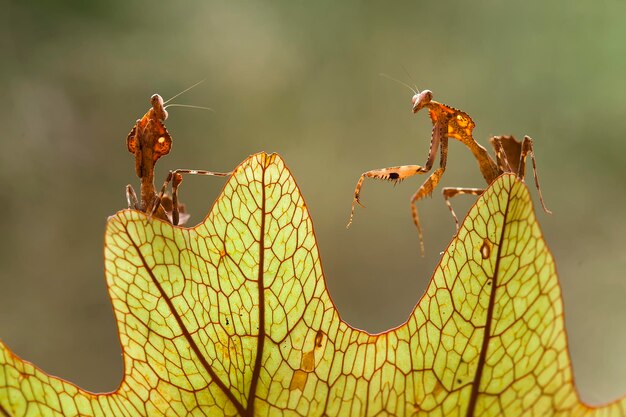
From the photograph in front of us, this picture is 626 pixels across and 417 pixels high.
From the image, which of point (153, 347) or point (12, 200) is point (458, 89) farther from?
point (153, 347)

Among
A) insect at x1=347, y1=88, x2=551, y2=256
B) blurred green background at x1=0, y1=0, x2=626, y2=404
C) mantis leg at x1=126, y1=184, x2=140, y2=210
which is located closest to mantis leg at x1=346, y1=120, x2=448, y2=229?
insect at x1=347, y1=88, x2=551, y2=256

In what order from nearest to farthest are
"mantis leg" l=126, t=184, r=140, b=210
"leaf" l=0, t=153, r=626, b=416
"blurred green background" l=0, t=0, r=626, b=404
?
"leaf" l=0, t=153, r=626, b=416 < "mantis leg" l=126, t=184, r=140, b=210 < "blurred green background" l=0, t=0, r=626, b=404

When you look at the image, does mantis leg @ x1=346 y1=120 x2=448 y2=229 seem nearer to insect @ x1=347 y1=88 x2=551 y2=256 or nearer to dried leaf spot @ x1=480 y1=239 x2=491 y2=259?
insect @ x1=347 y1=88 x2=551 y2=256

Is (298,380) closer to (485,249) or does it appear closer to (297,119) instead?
(485,249)

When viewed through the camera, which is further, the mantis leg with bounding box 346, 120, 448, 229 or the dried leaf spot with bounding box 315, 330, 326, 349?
the mantis leg with bounding box 346, 120, 448, 229

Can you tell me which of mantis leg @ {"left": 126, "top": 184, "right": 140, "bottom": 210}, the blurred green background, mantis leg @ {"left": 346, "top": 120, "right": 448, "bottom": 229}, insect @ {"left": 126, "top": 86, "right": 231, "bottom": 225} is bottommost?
insect @ {"left": 126, "top": 86, "right": 231, "bottom": 225}

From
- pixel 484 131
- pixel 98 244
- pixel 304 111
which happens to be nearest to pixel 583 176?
pixel 484 131

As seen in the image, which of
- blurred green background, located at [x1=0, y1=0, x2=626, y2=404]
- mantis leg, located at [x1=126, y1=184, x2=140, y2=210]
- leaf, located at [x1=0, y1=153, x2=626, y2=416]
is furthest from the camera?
blurred green background, located at [x1=0, y1=0, x2=626, y2=404]

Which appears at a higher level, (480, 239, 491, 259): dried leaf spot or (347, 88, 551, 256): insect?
(347, 88, 551, 256): insect

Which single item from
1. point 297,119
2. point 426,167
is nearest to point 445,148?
point 426,167
